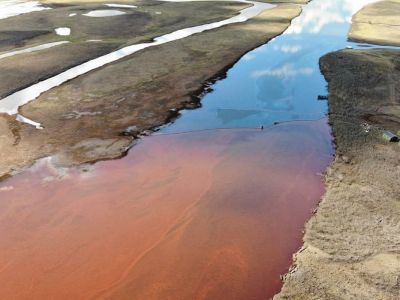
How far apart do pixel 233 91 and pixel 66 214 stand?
15.6m

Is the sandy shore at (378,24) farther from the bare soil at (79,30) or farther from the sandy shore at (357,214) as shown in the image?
the sandy shore at (357,214)

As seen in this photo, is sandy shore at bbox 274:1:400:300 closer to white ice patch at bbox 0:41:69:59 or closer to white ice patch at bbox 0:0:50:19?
white ice patch at bbox 0:41:69:59

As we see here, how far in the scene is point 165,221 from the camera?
15445 millimetres

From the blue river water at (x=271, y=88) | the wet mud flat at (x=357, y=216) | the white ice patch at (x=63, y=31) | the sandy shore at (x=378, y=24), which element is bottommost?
the wet mud flat at (x=357, y=216)

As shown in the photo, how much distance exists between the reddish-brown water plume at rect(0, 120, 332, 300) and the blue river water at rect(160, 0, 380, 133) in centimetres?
329

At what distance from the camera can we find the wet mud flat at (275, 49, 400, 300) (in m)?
12.4

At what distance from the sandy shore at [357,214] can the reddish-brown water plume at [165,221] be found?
679 mm

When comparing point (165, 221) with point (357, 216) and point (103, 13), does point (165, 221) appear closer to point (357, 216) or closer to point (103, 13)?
point (357, 216)

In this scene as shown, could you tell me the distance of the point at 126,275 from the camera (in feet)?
43.0

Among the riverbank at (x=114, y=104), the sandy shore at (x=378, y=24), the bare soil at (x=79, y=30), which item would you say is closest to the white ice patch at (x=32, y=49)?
the bare soil at (x=79, y=30)

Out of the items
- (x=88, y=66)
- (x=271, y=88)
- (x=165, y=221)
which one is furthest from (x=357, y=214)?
(x=88, y=66)

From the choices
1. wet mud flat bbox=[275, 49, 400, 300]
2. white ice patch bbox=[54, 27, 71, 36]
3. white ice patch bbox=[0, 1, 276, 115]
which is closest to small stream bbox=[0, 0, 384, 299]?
wet mud flat bbox=[275, 49, 400, 300]

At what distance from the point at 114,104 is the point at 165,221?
12.2 meters

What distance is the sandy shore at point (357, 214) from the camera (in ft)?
40.6
